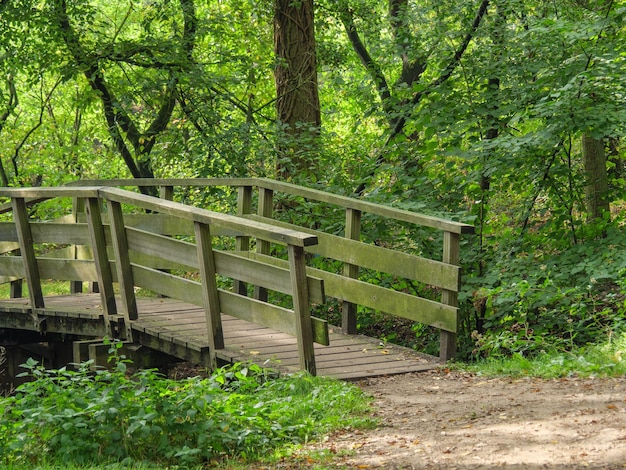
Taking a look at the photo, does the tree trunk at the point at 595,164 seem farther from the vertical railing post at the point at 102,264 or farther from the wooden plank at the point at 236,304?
the vertical railing post at the point at 102,264

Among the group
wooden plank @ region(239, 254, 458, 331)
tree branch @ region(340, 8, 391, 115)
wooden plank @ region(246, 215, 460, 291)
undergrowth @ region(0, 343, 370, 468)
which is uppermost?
tree branch @ region(340, 8, 391, 115)

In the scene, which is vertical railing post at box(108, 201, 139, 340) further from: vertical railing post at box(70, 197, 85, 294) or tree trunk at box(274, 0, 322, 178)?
tree trunk at box(274, 0, 322, 178)

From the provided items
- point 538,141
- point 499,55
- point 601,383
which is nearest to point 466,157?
point 538,141

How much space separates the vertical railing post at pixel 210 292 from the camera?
258 inches

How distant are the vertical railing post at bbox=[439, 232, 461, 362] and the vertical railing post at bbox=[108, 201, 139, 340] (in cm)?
270

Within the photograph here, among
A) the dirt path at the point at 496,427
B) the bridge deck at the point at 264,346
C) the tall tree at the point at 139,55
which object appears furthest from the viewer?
the tall tree at the point at 139,55

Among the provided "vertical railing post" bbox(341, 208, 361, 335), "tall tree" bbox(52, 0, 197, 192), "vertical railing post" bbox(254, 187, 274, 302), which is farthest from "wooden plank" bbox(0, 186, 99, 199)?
"tall tree" bbox(52, 0, 197, 192)

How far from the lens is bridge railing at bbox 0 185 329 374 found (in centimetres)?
615

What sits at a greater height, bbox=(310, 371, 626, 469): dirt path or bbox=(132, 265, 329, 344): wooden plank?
bbox=(132, 265, 329, 344): wooden plank

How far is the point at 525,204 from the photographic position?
9.02 metres

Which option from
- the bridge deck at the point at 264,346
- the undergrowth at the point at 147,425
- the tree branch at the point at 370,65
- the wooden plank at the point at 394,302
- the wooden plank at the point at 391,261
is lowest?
the bridge deck at the point at 264,346

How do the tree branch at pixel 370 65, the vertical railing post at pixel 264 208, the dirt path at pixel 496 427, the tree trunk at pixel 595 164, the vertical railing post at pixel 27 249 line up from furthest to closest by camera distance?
the tree trunk at pixel 595 164 < the tree branch at pixel 370 65 < the vertical railing post at pixel 264 208 < the vertical railing post at pixel 27 249 < the dirt path at pixel 496 427

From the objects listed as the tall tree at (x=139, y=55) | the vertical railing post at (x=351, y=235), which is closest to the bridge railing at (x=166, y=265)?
the vertical railing post at (x=351, y=235)

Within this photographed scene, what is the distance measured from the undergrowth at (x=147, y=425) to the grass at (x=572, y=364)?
152cm
